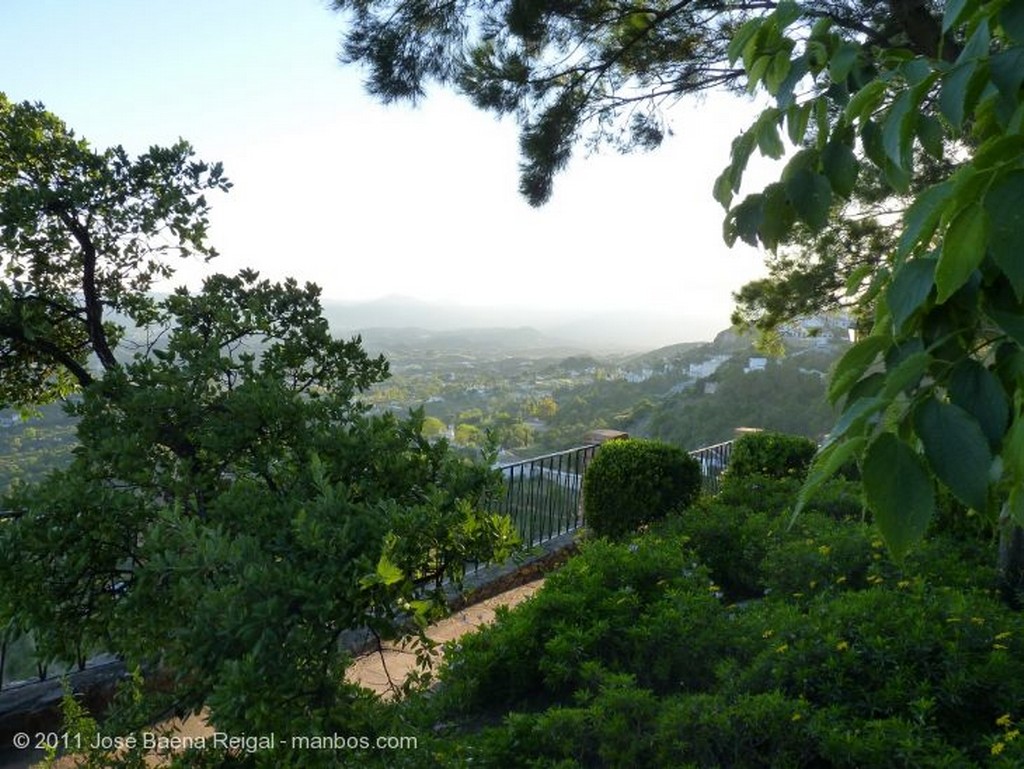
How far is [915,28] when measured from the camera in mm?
4578

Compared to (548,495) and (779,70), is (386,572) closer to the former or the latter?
(779,70)

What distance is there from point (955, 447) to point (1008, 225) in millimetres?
215

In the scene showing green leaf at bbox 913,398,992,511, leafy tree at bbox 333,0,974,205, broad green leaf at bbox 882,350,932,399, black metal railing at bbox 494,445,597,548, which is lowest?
black metal railing at bbox 494,445,597,548

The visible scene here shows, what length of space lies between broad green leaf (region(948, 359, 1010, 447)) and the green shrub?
796 centimetres

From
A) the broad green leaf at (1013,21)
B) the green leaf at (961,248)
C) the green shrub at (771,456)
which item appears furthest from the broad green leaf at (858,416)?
the green shrub at (771,456)

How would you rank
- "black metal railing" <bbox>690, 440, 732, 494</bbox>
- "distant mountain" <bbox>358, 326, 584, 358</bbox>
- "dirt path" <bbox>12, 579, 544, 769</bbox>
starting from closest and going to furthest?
"dirt path" <bbox>12, 579, 544, 769</bbox>, "black metal railing" <bbox>690, 440, 732, 494</bbox>, "distant mountain" <bbox>358, 326, 584, 358</bbox>

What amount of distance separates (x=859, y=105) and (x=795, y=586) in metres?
→ 3.94

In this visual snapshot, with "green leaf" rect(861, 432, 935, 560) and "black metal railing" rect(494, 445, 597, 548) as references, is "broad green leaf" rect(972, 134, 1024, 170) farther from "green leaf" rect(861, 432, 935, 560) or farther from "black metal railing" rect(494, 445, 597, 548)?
"black metal railing" rect(494, 445, 597, 548)

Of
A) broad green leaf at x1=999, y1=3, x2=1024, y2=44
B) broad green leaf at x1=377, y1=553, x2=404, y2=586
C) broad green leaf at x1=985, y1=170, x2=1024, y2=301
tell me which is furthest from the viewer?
broad green leaf at x1=377, y1=553, x2=404, y2=586

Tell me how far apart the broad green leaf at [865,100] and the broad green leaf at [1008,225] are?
0.57 metres

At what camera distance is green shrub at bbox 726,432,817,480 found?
857cm

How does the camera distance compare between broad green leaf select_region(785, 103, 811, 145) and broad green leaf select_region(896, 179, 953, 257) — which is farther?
broad green leaf select_region(785, 103, 811, 145)

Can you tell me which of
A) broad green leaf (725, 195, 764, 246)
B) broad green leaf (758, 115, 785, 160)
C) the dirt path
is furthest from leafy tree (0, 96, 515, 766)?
broad green leaf (758, 115, 785, 160)

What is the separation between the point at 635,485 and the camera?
696 centimetres
